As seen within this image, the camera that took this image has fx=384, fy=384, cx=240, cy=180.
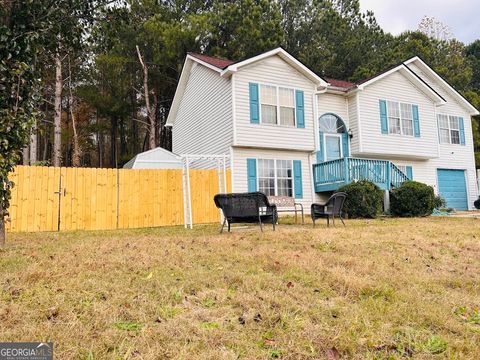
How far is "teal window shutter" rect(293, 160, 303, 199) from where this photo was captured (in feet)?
49.5

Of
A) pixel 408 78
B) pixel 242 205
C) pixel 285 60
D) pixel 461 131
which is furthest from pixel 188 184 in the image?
pixel 461 131

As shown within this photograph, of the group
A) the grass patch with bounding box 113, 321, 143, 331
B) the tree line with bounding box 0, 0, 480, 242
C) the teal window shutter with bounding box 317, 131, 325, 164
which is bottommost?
the grass patch with bounding box 113, 321, 143, 331

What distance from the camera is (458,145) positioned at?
2009cm

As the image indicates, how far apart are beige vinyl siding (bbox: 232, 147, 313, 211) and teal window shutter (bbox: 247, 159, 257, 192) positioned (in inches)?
4.5

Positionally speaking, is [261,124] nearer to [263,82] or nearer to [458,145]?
[263,82]

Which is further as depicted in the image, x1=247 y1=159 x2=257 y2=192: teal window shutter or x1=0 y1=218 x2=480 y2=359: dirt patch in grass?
x1=247 y1=159 x2=257 y2=192: teal window shutter

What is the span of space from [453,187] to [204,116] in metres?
13.3

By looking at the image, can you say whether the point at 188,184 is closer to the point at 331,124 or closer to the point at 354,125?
the point at 331,124

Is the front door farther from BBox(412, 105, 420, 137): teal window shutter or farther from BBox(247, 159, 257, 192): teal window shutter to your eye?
BBox(247, 159, 257, 192): teal window shutter

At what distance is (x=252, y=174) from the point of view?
14.3m

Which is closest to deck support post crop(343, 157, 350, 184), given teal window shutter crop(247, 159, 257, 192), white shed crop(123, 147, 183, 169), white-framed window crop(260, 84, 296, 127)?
white-framed window crop(260, 84, 296, 127)

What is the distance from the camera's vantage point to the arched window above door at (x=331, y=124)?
16750mm

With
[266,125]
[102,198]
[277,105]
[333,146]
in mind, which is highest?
[277,105]

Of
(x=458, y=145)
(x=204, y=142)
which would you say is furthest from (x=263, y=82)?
(x=458, y=145)
